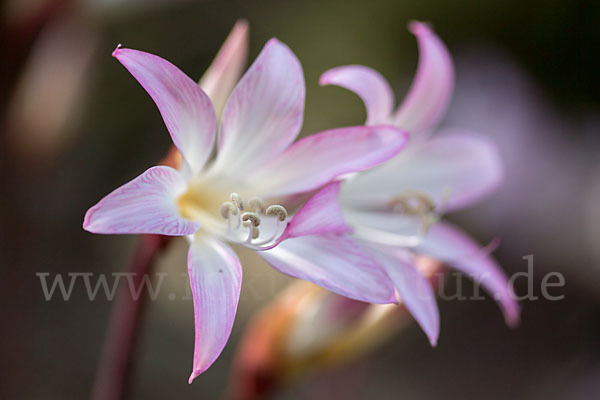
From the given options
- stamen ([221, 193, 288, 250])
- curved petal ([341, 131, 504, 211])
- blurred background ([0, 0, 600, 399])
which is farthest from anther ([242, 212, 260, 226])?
blurred background ([0, 0, 600, 399])

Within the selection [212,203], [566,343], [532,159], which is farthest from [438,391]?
[212,203]

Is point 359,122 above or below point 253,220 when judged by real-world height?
below

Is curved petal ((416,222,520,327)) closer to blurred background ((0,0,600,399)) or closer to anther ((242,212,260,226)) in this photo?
anther ((242,212,260,226))

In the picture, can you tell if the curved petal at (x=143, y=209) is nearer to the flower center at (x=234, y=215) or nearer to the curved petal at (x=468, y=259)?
the flower center at (x=234, y=215)

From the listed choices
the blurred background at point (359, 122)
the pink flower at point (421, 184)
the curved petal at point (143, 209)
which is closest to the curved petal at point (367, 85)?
the pink flower at point (421, 184)

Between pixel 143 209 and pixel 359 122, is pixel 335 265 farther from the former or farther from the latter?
pixel 359 122

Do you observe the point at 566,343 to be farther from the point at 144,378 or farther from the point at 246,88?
the point at 246,88

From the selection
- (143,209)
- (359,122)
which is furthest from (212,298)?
(359,122)
